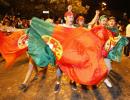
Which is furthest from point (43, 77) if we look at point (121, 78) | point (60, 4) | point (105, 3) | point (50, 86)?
point (105, 3)

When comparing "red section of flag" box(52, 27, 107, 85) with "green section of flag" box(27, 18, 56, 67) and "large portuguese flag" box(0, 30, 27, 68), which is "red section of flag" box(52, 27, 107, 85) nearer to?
"green section of flag" box(27, 18, 56, 67)

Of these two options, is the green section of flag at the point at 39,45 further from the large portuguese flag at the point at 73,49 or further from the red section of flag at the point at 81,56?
the red section of flag at the point at 81,56

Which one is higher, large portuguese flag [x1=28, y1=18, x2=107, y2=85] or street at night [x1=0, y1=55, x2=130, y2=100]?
large portuguese flag [x1=28, y1=18, x2=107, y2=85]

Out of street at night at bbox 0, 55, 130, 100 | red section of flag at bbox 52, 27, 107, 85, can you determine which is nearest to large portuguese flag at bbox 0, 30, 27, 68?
street at night at bbox 0, 55, 130, 100

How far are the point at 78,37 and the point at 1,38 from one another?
9.64 ft

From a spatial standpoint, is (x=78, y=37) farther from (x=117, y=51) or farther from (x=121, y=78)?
(x=121, y=78)

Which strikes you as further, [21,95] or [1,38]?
[1,38]

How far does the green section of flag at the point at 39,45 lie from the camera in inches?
353

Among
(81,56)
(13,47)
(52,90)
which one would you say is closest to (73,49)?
(81,56)

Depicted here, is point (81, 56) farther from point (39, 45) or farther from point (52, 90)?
point (52, 90)

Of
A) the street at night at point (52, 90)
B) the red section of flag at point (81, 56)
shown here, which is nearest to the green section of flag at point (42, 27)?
the red section of flag at point (81, 56)

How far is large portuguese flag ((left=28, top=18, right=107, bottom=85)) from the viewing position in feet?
26.9

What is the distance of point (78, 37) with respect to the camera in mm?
8742

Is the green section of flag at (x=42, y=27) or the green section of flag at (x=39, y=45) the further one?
the green section of flag at (x=42, y=27)
